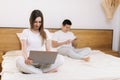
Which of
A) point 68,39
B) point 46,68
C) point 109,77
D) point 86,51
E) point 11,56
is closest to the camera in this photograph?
point 109,77

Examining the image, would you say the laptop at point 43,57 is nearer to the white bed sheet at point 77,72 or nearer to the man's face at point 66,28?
the white bed sheet at point 77,72

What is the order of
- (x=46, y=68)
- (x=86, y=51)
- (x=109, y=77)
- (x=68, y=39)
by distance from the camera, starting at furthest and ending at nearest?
(x=68, y=39) < (x=86, y=51) < (x=46, y=68) < (x=109, y=77)

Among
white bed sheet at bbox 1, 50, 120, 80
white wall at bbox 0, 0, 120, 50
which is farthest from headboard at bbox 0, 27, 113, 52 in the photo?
white bed sheet at bbox 1, 50, 120, 80

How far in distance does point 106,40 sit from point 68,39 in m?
1.06

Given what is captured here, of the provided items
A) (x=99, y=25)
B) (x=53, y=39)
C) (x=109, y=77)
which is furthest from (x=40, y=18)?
(x=99, y=25)

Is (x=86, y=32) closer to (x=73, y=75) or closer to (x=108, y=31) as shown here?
(x=108, y=31)

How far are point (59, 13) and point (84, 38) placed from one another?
72cm

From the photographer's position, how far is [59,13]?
4.42 metres

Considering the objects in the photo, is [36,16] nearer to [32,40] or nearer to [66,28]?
[32,40]

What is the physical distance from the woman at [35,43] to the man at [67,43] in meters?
0.85

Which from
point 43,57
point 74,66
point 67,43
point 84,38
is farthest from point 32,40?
point 84,38

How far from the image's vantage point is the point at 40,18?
8.84 feet

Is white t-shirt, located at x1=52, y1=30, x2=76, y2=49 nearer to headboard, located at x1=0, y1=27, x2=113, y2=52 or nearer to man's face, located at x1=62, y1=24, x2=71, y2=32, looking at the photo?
man's face, located at x1=62, y1=24, x2=71, y2=32

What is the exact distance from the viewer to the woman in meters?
2.49
